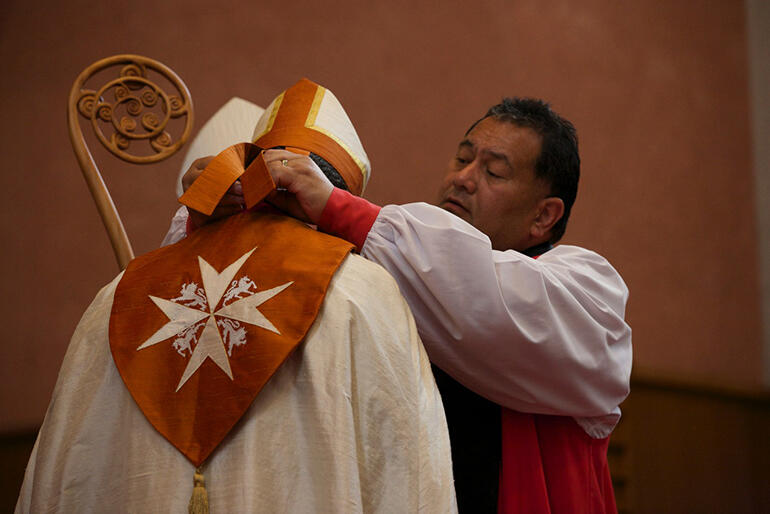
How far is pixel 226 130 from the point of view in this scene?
8.13 feet

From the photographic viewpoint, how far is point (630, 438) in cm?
461

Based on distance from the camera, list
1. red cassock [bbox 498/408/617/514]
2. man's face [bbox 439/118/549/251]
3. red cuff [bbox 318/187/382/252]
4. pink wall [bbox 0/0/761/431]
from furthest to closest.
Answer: pink wall [bbox 0/0/761/431] → man's face [bbox 439/118/549/251] → red cassock [bbox 498/408/617/514] → red cuff [bbox 318/187/382/252]

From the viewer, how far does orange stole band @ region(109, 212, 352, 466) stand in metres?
1.43

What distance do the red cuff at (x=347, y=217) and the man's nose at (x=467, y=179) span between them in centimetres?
61

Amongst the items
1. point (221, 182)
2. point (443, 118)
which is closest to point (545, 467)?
point (221, 182)

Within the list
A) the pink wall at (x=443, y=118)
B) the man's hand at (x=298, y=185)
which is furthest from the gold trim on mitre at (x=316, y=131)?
the pink wall at (x=443, y=118)

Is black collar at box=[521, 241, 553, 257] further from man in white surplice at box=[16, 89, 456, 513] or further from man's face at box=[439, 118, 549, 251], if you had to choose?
man in white surplice at box=[16, 89, 456, 513]

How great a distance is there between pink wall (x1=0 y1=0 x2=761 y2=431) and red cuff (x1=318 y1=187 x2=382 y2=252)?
2.58 m

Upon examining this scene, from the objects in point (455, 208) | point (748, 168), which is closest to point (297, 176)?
point (455, 208)

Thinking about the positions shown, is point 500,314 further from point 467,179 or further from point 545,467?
point 467,179

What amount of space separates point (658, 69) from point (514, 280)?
3943 mm

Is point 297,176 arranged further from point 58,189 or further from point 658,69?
point 658,69

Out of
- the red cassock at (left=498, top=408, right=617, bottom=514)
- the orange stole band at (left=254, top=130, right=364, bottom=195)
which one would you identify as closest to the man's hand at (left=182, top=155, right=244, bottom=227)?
the orange stole band at (left=254, top=130, right=364, bottom=195)

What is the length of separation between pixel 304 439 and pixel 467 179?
1093mm
